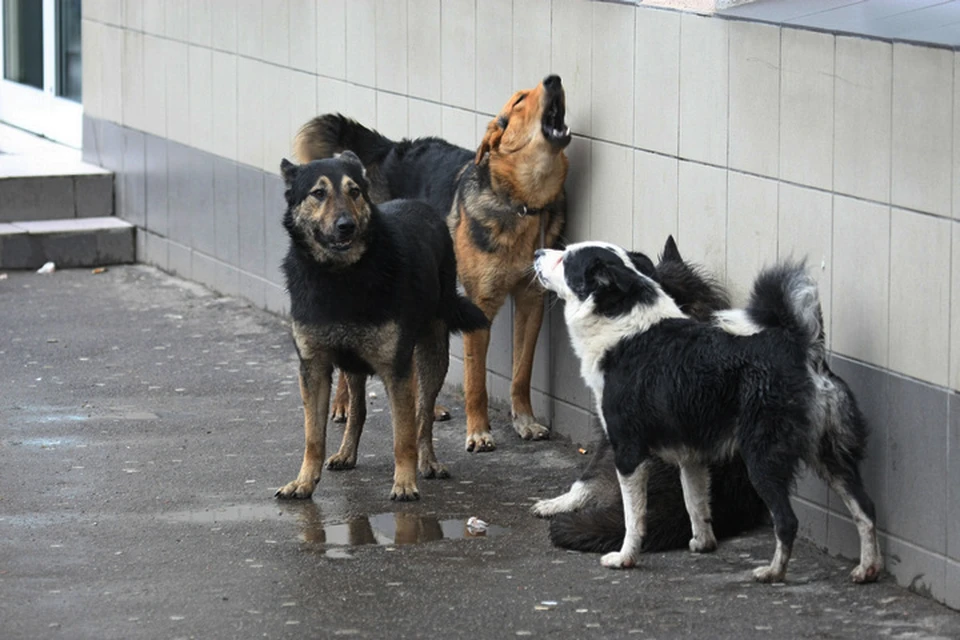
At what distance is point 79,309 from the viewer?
11047mm

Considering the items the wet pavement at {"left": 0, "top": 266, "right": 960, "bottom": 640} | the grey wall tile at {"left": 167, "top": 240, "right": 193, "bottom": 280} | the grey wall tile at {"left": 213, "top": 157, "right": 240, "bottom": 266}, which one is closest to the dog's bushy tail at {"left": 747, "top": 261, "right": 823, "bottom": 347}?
the wet pavement at {"left": 0, "top": 266, "right": 960, "bottom": 640}

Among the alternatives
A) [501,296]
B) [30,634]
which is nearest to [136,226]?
[501,296]

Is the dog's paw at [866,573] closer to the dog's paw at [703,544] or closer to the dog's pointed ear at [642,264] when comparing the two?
the dog's paw at [703,544]

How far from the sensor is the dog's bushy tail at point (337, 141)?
28.4ft

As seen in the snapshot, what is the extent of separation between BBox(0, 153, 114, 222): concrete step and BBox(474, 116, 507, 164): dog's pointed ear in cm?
593

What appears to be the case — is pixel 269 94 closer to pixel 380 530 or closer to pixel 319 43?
pixel 319 43

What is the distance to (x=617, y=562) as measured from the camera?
5.99m

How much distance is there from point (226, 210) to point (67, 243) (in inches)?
69.1

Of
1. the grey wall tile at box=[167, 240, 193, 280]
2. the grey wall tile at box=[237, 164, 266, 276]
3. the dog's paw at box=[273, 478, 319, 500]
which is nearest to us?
the dog's paw at box=[273, 478, 319, 500]

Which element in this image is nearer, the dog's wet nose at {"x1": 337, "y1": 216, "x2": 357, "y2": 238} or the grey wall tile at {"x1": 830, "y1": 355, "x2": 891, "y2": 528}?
the grey wall tile at {"x1": 830, "y1": 355, "x2": 891, "y2": 528}

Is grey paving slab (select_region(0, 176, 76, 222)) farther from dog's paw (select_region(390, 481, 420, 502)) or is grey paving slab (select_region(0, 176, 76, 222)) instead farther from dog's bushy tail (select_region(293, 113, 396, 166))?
dog's paw (select_region(390, 481, 420, 502))

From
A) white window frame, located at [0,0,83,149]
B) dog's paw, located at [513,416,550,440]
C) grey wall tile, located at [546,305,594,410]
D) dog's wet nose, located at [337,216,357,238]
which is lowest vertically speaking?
dog's paw, located at [513,416,550,440]

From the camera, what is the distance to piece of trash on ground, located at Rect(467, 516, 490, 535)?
6.58 meters

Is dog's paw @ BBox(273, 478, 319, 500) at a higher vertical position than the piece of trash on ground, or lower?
higher
